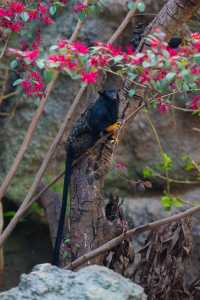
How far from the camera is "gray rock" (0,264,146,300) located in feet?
5.96

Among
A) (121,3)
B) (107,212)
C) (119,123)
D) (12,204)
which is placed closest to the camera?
(119,123)

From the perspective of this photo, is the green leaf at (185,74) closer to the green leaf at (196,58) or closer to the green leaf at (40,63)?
the green leaf at (196,58)

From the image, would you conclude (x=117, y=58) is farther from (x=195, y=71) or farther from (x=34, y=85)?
(x=34, y=85)

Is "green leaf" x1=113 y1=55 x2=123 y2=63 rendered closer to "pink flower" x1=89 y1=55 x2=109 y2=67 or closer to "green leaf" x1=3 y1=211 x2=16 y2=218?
"pink flower" x1=89 y1=55 x2=109 y2=67

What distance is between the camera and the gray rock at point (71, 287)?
1816 mm

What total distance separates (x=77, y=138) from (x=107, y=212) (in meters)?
0.47

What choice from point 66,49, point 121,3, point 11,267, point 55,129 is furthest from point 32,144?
point 66,49

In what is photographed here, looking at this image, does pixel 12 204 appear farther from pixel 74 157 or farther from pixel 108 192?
pixel 74 157

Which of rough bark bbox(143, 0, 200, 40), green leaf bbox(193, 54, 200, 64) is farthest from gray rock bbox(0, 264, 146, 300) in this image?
rough bark bbox(143, 0, 200, 40)

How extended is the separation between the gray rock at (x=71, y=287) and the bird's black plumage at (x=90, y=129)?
1135mm

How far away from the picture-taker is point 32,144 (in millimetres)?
4406

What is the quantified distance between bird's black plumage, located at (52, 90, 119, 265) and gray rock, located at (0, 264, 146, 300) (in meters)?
1.13

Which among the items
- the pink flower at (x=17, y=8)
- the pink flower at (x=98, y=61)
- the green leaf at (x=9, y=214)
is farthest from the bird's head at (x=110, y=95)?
the green leaf at (x=9, y=214)

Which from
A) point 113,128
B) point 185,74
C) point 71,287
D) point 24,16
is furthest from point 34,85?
point 71,287
